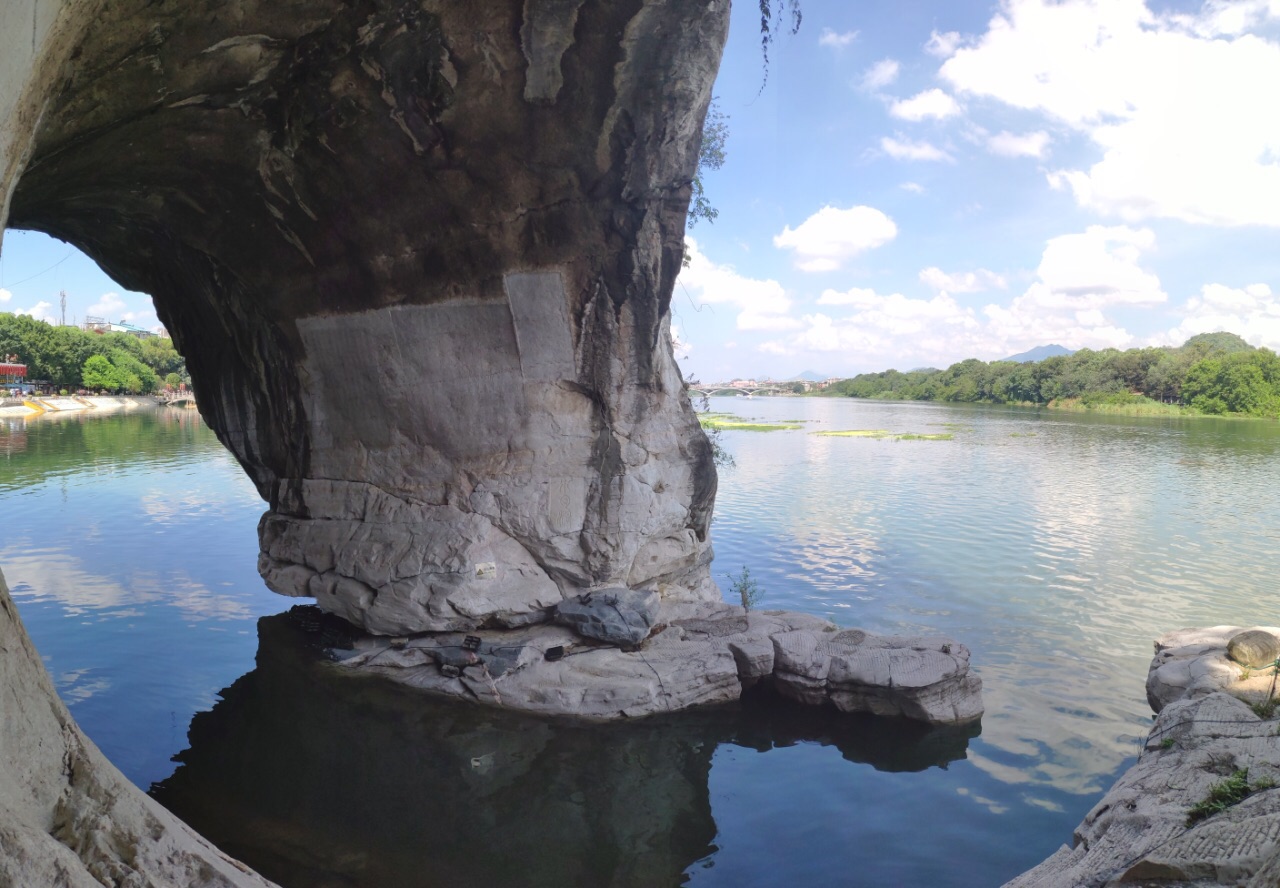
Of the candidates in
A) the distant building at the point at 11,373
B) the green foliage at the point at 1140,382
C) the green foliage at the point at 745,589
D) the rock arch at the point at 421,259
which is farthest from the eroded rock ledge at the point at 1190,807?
the distant building at the point at 11,373

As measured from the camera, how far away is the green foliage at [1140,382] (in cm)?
5725

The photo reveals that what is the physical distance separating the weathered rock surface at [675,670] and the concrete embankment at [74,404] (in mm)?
51131

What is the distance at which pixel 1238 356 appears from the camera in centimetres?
6003

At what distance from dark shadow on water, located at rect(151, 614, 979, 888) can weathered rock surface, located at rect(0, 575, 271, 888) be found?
7.68 feet

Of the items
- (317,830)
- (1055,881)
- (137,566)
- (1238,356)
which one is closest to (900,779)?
(1055,881)

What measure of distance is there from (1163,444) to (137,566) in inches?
1524

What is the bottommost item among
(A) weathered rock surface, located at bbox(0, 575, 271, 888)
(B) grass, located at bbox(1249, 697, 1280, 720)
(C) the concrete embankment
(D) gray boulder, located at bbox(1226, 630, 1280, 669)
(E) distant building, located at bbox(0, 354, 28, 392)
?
(D) gray boulder, located at bbox(1226, 630, 1280, 669)

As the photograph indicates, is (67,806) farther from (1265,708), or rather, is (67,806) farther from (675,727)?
(1265,708)

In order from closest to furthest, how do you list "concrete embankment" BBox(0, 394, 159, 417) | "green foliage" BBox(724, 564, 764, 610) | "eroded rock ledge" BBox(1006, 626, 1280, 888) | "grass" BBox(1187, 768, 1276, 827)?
"eroded rock ledge" BBox(1006, 626, 1280, 888) → "grass" BBox(1187, 768, 1276, 827) → "green foliage" BBox(724, 564, 764, 610) → "concrete embankment" BBox(0, 394, 159, 417)

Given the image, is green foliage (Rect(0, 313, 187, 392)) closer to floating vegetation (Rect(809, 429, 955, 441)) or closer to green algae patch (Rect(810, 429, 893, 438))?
green algae patch (Rect(810, 429, 893, 438))

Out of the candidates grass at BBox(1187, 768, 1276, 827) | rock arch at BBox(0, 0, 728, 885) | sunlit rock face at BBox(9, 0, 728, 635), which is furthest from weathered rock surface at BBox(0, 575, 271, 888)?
grass at BBox(1187, 768, 1276, 827)

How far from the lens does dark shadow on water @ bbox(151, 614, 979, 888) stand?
5.84 m

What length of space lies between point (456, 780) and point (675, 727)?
2225mm

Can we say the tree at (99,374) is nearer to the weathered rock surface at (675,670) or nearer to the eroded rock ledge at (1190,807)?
the weathered rock surface at (675,670)
